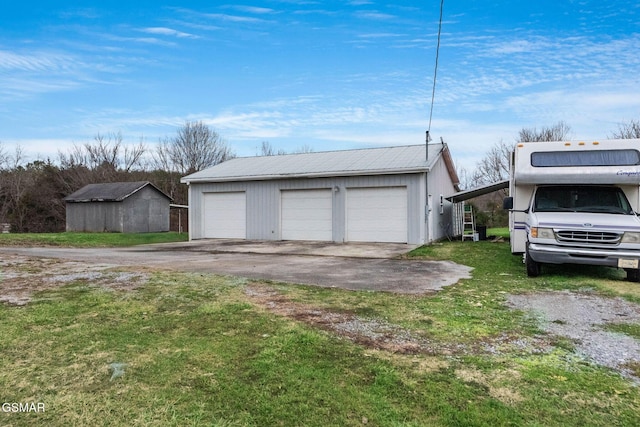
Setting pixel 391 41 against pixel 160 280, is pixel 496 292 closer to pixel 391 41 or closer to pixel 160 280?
pixel 160 280

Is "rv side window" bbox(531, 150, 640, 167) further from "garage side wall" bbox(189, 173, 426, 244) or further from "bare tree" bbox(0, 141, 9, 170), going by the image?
"bare tree" bbox(0, 141, 9, 170)

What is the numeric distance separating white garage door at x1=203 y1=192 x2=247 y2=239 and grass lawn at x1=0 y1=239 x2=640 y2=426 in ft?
41.6

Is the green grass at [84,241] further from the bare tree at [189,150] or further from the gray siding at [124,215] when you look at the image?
the bare tree at [189,150]

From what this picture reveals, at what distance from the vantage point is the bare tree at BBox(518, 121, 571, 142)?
3073 centimetres

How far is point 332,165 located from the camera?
17109mm

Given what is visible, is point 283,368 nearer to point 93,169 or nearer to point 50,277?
point 50,277

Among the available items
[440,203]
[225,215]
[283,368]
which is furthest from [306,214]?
[283,368]

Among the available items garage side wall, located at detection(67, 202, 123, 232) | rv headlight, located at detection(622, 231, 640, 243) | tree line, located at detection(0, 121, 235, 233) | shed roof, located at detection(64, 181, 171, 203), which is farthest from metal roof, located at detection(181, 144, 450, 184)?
tree line, located at detection(0, 121, 235, 233)

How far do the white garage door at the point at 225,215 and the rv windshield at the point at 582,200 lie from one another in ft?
40.8

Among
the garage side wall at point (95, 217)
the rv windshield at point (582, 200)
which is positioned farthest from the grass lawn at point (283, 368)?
the garage side wall at point (95, 217)

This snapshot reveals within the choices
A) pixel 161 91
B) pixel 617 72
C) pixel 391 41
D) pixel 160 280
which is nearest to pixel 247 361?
pixel 160 280

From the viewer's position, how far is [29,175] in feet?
117

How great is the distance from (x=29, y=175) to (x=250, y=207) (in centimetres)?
2898

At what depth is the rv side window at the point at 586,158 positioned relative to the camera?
8.17 meters
